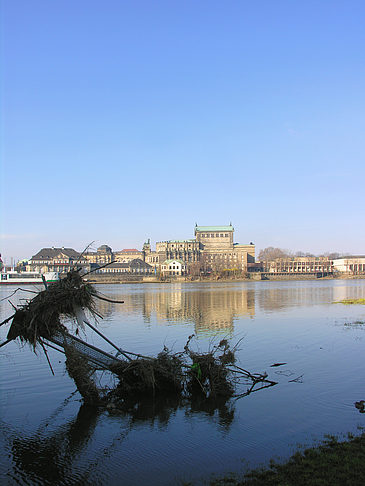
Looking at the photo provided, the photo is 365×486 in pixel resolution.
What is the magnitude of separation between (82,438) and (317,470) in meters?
6.00

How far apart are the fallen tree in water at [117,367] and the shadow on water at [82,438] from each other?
1.66ft

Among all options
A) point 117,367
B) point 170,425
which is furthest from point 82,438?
point 117,367

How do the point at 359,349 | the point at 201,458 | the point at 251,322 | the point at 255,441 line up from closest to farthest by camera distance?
the point at 201,458
the point at 255,441
the point at 359,349
the point at 251,322

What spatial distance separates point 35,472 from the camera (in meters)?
9.51

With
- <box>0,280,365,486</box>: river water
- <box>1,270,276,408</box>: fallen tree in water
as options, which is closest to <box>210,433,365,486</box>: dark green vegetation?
<box>0,280,365,486</box>: river water

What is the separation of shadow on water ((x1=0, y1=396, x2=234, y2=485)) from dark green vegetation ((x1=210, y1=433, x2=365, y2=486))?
2.91m

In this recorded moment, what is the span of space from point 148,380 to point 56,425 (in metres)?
3.52

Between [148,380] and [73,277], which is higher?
[73,277]

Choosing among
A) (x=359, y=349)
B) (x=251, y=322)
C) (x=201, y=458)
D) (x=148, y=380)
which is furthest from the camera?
(x=251, y=322)

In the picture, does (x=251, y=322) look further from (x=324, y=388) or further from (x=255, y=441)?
(x=255, y=441)

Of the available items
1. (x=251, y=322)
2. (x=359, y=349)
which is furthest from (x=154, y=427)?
(x=251, y=322)

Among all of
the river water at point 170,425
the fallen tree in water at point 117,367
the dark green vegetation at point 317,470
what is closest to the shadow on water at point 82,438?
the river water at point 170,425

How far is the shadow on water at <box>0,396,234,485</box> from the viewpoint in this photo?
9406 millimetres

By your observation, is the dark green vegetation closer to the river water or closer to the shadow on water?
the river water
